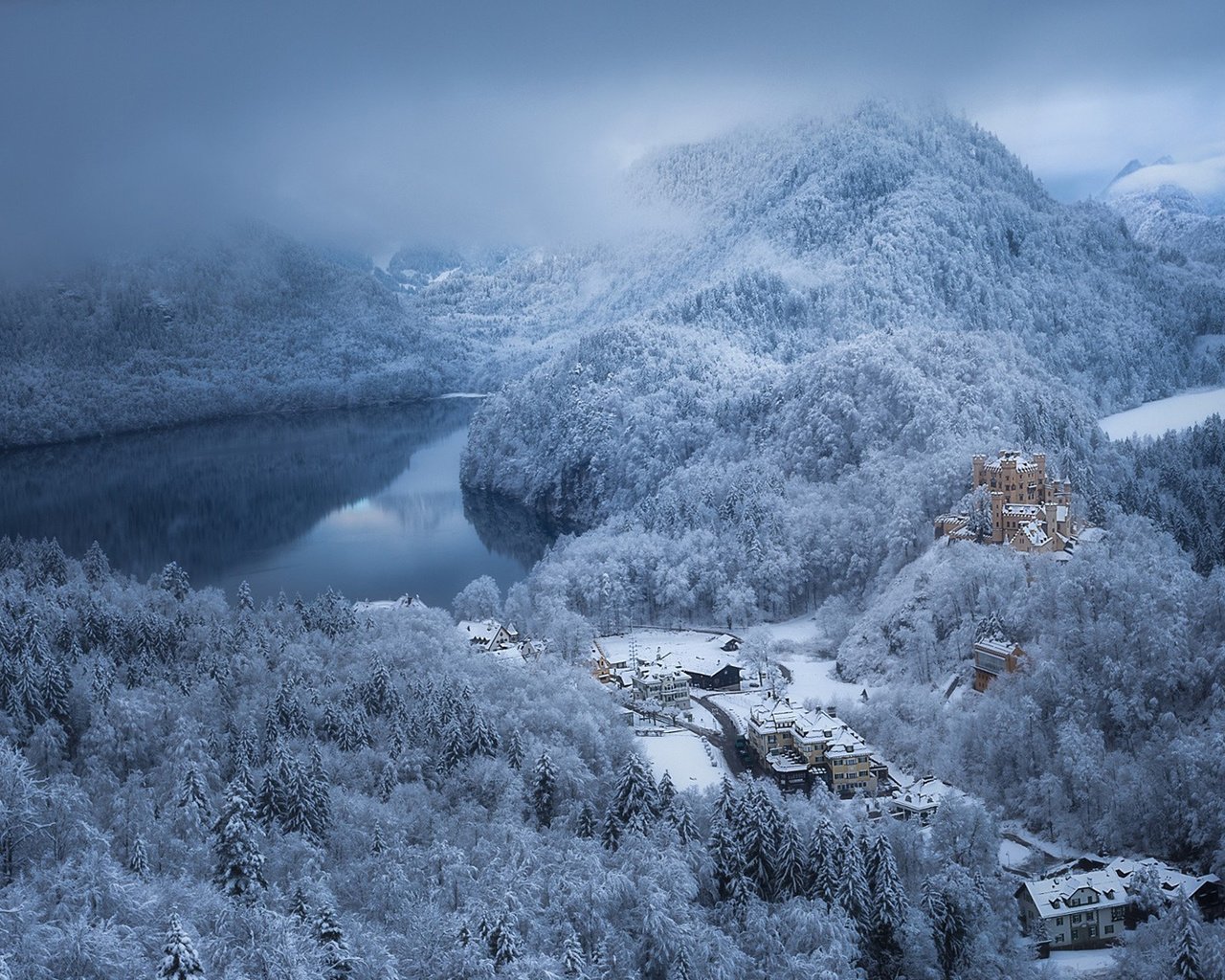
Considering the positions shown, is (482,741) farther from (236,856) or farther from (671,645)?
(671,645)

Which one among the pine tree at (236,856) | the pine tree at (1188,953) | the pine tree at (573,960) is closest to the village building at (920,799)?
the pine tree at (1188,953)

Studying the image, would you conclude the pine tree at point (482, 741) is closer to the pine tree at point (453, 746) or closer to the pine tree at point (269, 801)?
the pine tree at point (453, 746)

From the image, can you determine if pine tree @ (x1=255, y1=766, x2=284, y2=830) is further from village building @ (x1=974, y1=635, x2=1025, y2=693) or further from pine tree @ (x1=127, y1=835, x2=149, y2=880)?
village building @ (x1=974, y1=635, x2=1025, y2=693)

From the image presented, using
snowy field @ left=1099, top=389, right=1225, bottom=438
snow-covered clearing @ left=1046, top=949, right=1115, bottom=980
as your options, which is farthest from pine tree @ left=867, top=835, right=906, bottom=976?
snowy field @ left=1099, top=389, right=1225, bottom=438

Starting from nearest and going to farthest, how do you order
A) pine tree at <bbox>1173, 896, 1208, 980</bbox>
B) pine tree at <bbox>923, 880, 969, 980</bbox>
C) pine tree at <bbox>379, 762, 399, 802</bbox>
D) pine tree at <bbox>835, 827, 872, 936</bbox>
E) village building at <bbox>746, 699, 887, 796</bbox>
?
pine tree at <bbox>1173, 896, 1208, 980</bbox> < pine tree at <bbox>923, 880, 969, 980</bbox> < pine tree at <bbox>835, 827, 872, 936</bbox> < pine tree at <bbox>379, 762, 399, 802</bbox> < village building at <bbox>746, 699, 887, 796</bbox>

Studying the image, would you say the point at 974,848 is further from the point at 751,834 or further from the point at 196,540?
the point at 196,540

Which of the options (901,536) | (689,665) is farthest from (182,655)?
(901,536)
